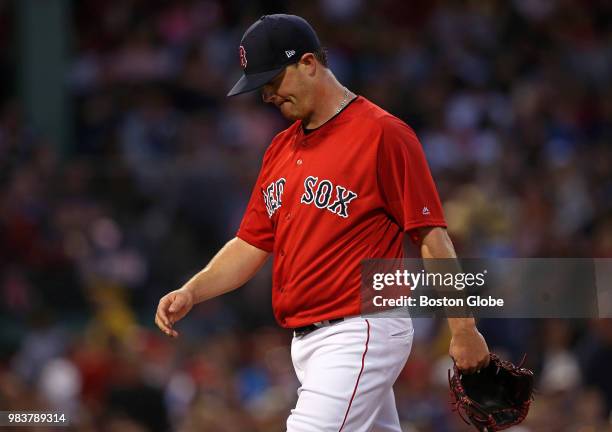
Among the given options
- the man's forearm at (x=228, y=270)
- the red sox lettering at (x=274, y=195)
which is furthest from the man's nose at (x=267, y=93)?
the man's forearm at (x=228, y=270)

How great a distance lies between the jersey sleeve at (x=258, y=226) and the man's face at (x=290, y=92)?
0.38m

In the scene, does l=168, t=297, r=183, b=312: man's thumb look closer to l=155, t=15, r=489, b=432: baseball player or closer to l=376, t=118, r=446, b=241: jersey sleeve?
l=155, t=15, r=489, b=432: baseball player

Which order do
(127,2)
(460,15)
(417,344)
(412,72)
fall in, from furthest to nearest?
1. (127,2)
2. (460,15)
3. (412,72)
4. (417,344)

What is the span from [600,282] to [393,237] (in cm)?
152

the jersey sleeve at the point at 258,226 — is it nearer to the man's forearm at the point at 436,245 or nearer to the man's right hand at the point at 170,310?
the man's right hand at the point at 170,310

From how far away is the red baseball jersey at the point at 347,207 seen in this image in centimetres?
379

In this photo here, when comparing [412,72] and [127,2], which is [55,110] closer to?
[127,2]

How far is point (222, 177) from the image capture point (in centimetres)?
927

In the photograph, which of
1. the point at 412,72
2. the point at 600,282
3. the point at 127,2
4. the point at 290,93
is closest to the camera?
the point at 290,93

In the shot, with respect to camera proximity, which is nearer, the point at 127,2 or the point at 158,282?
the point at 158,282

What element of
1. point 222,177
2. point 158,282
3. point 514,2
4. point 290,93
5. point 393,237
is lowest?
point 158,282

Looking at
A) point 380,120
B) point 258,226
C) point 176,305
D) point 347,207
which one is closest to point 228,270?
point 258,226

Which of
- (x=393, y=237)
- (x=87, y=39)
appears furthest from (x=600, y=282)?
(x=87, y=39)

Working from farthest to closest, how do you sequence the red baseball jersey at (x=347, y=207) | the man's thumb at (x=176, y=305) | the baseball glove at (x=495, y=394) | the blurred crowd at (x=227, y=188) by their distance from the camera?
1. the blurred crowd at (x=227, y=188)
2. the man's thumb at (x=176, y=305)
3. the baseball glove at (x=495, y=394)
4. the red baseball jersey at (x=347, y=207)
